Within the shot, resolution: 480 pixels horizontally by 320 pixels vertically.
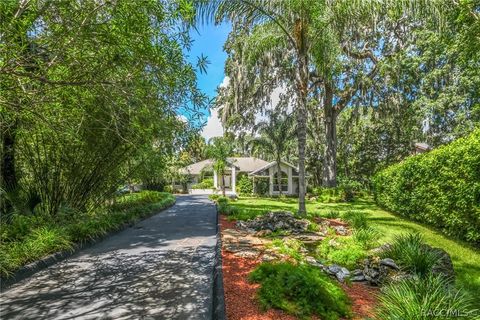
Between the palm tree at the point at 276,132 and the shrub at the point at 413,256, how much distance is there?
20.4m

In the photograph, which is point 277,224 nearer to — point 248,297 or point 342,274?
point 342,274

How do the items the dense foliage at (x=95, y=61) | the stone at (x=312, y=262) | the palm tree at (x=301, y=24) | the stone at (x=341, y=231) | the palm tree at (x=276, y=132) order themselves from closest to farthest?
the dense foliage at (x=95, y=61) → the stone at (x=312, y=262) → the stone at (x=341, y=231) → the palm tree at (x=301, y=24) → the palm tree at (x=276, y=132)

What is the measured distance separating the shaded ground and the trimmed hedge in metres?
6.41

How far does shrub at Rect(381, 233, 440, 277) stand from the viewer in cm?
509

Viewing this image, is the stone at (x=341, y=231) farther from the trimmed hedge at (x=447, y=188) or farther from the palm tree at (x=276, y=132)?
the palm tree at (x=276, y=132)

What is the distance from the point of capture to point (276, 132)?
26000mm

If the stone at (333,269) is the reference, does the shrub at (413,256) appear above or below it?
above

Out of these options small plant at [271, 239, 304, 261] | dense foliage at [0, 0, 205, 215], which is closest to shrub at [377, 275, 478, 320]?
small plant at [271, 239, 304, 261]

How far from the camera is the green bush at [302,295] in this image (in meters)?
3.60

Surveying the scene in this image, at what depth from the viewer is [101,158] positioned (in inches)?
347

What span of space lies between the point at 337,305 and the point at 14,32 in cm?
485

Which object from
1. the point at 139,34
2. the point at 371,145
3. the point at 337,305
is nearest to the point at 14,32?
the point at 139,34

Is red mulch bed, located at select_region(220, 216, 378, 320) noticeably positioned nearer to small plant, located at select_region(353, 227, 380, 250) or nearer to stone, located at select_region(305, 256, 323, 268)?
stone, located at select_region(305, 256, 323, 268)

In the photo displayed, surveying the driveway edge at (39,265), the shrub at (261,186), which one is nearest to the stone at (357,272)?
the driveway edge at (39,265)
